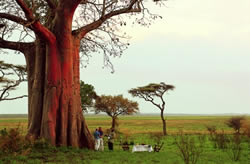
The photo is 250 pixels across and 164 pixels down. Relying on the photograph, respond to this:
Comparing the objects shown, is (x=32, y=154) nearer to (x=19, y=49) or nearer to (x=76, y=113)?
(x=76, y=113)

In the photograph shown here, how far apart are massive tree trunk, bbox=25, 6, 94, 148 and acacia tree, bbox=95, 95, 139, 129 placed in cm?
2557

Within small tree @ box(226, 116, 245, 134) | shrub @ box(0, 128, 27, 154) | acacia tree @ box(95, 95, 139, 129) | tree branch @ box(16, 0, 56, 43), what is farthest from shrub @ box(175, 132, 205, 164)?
acacia tree @ box(95, 95, 139, 129)

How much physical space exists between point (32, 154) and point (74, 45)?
5371mm

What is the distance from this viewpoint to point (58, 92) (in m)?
12.8

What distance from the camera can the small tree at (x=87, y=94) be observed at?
38819 millimetres

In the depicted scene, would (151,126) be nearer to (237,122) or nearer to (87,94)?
(87,94)

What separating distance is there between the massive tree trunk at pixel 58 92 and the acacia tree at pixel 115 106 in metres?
25.6

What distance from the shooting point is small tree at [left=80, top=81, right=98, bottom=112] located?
38819 millimetres

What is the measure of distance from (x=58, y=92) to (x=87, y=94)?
26989mm

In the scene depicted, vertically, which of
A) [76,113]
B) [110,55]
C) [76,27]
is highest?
[76,27]

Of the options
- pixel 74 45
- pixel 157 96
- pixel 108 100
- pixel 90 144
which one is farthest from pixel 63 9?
pixel 108 100

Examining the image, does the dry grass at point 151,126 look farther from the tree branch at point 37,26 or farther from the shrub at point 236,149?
the tree branch at point 37,26

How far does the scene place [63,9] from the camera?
42.9 ft

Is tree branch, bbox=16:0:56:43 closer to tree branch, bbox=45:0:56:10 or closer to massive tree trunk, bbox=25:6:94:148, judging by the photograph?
massive tree trunk, bbox=25:6:94:148
